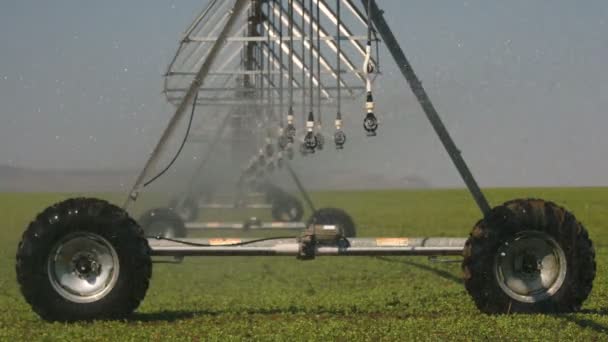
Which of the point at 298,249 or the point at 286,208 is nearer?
the point at 298,249

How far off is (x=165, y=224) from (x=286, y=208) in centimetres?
832

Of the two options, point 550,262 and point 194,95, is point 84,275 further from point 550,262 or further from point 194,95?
point 550,262

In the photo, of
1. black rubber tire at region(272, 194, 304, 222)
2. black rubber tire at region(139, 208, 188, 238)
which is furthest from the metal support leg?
black rubber tire at region(272, 194, 304, 222)

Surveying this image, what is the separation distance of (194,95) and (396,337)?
213 inches

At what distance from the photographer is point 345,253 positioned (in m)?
14.0

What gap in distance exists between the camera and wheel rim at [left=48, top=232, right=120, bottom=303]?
43.5ft

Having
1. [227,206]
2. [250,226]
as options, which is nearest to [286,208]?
[227,206]

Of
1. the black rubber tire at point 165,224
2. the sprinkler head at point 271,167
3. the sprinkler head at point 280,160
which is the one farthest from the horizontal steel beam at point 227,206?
the black rubber tire at point 165,224

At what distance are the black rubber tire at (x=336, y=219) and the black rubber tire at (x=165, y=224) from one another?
385 cm

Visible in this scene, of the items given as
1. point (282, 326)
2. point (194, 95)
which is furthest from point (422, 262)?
point (282, 326)

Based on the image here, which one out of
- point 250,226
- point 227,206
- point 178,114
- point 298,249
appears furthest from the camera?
point 227,206

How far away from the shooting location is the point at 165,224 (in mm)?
28375

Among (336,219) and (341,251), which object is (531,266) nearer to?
(341,251)

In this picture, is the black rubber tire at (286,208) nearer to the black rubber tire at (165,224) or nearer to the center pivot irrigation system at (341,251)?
the black rubber tire at (165,224)
